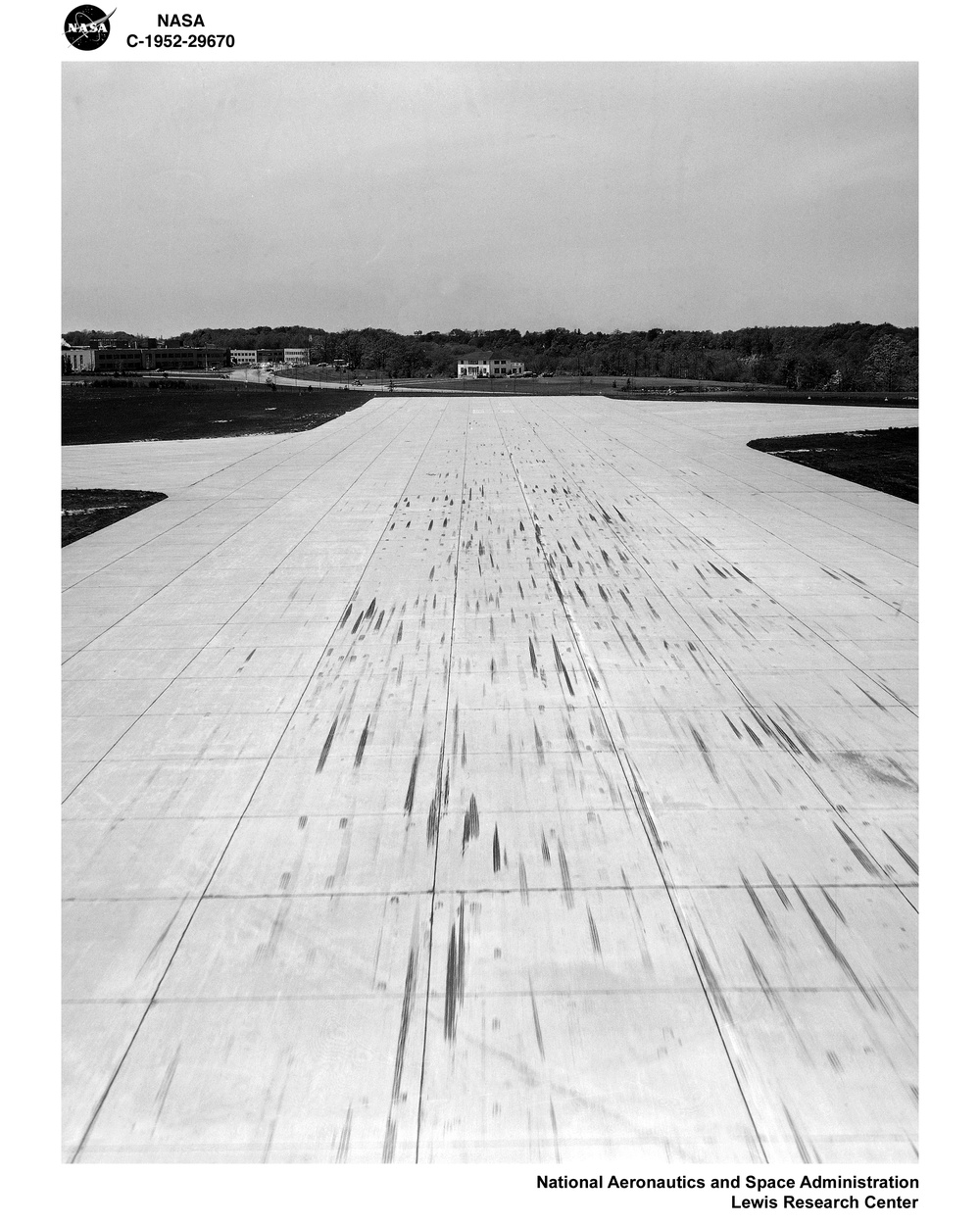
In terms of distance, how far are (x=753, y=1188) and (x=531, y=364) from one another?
46.1m

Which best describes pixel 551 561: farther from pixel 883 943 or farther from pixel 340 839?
pixel 883 943

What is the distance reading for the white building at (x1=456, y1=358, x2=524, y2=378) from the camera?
152 ft

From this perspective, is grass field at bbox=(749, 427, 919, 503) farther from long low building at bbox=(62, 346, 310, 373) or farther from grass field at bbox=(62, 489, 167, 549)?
long low building at bbox=(62, 346, 310, 373)

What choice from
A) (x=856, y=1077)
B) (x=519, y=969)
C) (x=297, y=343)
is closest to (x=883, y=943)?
(x=856, y=1077)

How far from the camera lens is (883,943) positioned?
3164 mm

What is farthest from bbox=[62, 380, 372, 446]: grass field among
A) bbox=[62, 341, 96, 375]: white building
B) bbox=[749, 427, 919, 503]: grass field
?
bbox=[749, 427, 919, 503]: grass field

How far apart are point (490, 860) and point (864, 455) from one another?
13649mm

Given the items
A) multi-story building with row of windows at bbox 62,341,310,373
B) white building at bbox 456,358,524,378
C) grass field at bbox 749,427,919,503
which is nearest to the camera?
grass field at bbox 749,427,919,503

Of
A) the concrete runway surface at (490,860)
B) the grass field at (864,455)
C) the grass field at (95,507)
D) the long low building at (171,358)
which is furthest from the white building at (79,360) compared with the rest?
the concrete runway surface at (490,860)

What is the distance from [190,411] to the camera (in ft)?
83.3
